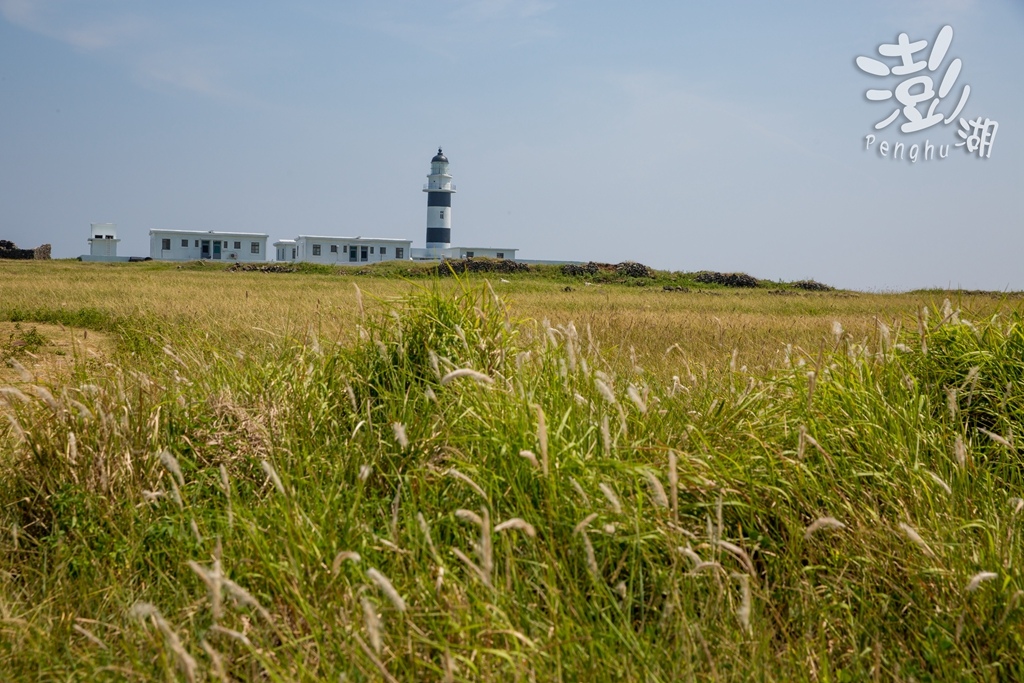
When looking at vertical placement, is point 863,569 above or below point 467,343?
below

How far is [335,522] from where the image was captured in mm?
3635

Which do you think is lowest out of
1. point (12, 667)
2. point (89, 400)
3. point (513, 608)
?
point (12, 667)

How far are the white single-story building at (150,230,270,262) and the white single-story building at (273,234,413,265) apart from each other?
15.9 ft

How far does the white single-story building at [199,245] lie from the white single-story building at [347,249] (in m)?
4.86

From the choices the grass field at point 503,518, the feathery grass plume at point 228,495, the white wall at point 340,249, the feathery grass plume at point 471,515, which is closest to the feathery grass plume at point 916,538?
the grass field at point 503,518

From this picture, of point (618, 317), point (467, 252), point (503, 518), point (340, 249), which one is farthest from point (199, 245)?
point (503, 518)

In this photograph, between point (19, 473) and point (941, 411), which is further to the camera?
point (941, 411)

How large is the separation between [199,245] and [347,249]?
42.0 ft

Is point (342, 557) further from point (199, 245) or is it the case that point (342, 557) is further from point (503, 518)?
point (199, 245)

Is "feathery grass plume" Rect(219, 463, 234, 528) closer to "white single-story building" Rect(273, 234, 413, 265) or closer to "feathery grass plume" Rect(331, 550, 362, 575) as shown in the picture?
"feathery grass plume" Rect(331, 550, 362, 575)

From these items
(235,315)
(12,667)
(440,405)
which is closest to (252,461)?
(440,405)

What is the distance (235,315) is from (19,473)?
10775mm

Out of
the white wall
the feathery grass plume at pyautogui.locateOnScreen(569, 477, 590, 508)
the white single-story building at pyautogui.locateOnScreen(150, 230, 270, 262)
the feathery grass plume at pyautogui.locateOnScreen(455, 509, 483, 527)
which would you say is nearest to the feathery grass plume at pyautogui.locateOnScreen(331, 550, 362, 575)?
the feathery grass plume at pyautogui.locateOnScreen(455, 509, 483, 527)

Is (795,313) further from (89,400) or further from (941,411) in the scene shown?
(89,400)
